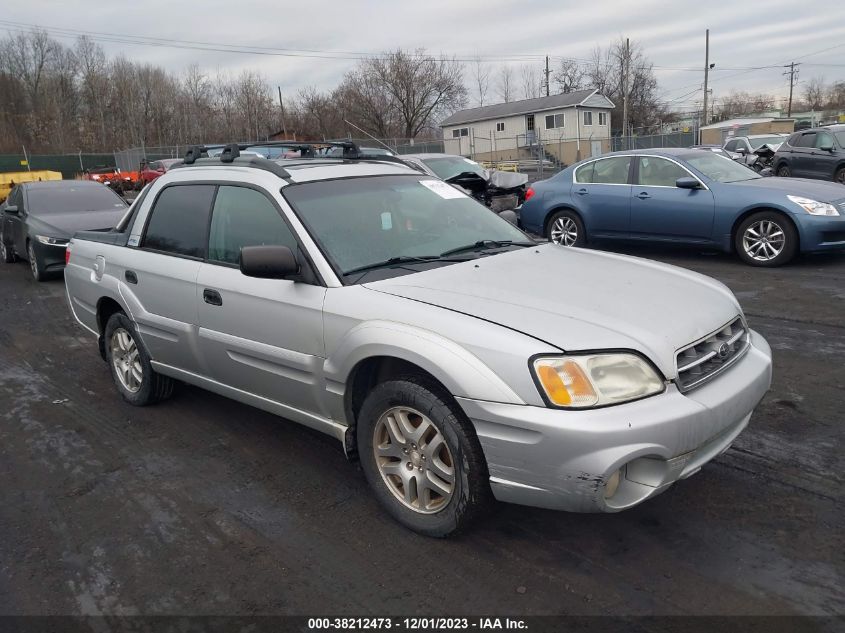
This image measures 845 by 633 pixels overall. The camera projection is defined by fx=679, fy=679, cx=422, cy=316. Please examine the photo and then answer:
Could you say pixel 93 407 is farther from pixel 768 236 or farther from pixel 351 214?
pixel 768 236

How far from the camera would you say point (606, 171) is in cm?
998

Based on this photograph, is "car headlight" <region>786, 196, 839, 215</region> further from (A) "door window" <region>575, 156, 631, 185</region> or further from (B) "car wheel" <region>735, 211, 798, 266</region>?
(A) "door window" <region>575, 156, 631, 185</region>

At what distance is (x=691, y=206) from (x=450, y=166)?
223 inches

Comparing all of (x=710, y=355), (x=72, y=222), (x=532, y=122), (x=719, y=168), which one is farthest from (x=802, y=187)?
(x=532, y=122)

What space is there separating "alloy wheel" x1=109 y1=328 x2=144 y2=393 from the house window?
180 feet

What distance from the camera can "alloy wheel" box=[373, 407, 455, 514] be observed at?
2.93 meters

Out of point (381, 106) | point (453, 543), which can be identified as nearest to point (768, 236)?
point (453, 543)

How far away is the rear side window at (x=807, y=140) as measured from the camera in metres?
16.4

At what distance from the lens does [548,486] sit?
258cm

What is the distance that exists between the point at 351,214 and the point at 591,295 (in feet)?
4.65

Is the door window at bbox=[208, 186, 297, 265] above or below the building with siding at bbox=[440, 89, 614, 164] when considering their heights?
below

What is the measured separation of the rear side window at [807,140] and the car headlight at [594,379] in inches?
658

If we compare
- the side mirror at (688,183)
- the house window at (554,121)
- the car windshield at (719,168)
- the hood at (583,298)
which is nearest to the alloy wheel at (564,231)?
the side mirror at (688,183)

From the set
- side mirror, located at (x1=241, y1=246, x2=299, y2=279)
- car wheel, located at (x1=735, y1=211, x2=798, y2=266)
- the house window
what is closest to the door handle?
side mirror, located at (x1=241, y1=246, x2=299, y2=279)
